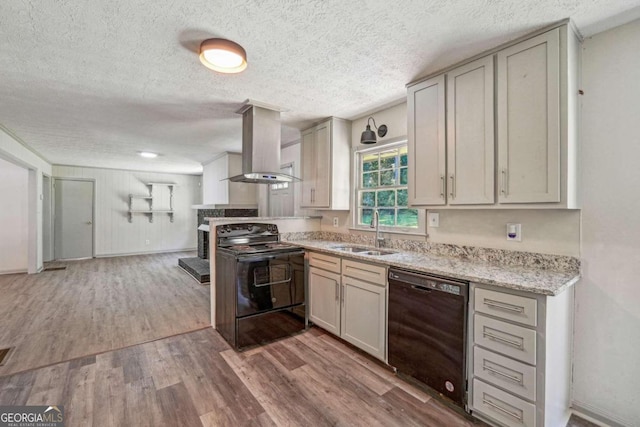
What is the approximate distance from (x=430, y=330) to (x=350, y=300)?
0.81 meters

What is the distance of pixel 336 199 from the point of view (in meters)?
3.34

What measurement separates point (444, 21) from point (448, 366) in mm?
2147

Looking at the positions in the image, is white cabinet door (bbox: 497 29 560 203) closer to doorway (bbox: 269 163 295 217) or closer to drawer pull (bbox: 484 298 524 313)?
drawer pull (bbox: 484 298 524 313)

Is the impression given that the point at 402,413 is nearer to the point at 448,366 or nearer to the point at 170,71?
the point at 448,366

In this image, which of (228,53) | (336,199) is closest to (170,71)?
(228,53)

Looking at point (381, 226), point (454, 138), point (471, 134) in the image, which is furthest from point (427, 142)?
point (381, 226)

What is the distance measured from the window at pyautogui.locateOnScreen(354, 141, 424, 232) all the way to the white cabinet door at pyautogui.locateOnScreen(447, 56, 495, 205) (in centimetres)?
63

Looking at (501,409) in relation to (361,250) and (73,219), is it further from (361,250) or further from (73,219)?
(73,219)

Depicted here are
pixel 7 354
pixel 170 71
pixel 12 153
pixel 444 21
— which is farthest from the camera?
pixel 12 153

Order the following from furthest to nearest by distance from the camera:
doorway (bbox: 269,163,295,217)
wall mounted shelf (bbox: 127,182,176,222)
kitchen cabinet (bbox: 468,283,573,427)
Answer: wall mounted shelf (bbox: 127,182,176,222) → doorway (bbox: 269,163,295,217) → kitchen cabinet (bbox: 468,283,573,427)

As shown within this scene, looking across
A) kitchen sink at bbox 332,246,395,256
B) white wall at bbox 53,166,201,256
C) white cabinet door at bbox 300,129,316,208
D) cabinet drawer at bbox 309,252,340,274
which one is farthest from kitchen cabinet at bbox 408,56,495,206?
white wall at bbox 53,166,201,256

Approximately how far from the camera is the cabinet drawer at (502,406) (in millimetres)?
1491

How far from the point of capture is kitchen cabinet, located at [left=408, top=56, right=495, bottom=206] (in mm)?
1948

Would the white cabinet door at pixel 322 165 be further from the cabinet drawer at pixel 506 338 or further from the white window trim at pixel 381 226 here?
the cabinet drawer at pixel 506 338
